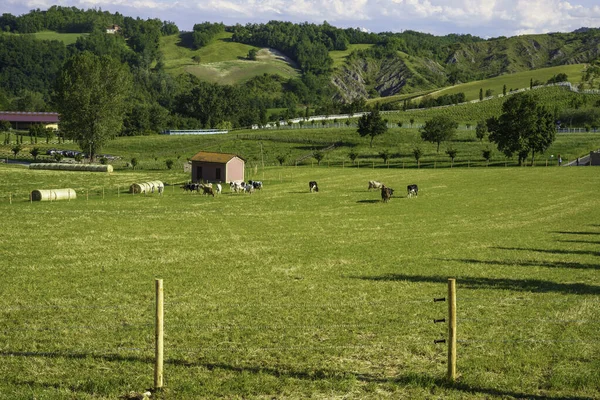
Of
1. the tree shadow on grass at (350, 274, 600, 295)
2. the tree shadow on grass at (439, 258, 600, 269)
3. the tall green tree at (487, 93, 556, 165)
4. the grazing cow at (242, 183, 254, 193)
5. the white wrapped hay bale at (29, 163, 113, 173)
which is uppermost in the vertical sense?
the tall green tree at (487, 93, 556, 165)

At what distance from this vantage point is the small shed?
A: 67.4 m

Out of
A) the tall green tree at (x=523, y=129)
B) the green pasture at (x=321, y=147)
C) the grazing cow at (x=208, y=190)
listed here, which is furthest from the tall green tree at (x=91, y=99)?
the tall green tree at (x=523, y=129)

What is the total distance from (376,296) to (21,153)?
345 ft

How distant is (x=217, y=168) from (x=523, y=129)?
146 feet

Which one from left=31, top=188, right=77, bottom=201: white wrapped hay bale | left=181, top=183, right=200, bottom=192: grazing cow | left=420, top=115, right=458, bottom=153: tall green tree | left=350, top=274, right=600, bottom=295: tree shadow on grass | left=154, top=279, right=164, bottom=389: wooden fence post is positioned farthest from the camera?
left=420, top=115, right=458, bottom=153: tall green tree

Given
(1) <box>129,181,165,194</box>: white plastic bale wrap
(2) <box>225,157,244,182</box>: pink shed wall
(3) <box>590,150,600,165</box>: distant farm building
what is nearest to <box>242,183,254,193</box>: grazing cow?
(1) <box>129,181,165,194</box>: white plastic bale wrap

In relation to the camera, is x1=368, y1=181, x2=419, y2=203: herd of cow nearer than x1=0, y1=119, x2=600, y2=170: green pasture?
Yes

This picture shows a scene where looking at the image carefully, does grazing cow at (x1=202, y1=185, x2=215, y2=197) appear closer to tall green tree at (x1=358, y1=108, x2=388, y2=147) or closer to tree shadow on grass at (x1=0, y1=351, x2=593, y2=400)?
tree shadow on grass at (x1=0, y1=351, x2=593, y2=400)

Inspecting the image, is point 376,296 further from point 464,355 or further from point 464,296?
point 464,355

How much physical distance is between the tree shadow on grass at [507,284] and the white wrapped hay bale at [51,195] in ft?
120

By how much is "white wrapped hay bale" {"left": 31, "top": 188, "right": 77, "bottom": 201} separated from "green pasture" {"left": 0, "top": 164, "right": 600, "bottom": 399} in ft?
32.0

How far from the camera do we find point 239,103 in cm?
19275

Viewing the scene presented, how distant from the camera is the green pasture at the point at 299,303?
12922 millimetres

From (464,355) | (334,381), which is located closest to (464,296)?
(464,355)
